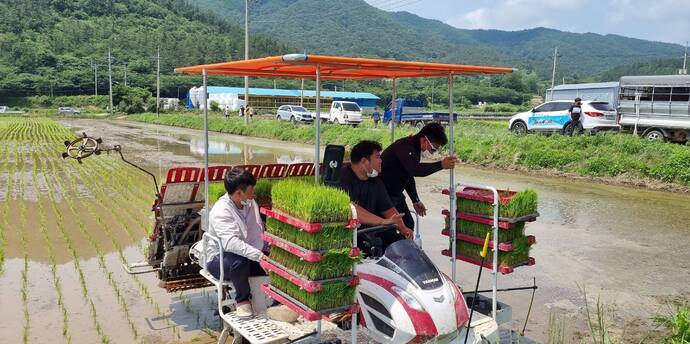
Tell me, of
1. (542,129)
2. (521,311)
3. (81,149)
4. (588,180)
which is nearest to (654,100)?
(542,129)

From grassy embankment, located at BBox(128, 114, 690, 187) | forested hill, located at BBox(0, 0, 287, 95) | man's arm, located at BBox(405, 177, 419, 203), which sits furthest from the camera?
forested hill, located at BBox(0, 0, 287, 95)

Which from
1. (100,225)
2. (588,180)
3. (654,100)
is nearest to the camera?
(100,225)

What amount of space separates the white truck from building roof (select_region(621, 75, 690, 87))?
16452mm

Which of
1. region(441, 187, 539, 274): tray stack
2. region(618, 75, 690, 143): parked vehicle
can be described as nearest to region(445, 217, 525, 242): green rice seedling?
region(441, 187, 539, 274): tray stack

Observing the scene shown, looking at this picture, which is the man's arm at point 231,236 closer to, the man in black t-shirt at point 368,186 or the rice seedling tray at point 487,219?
the man in black t-shirt at point 368,186

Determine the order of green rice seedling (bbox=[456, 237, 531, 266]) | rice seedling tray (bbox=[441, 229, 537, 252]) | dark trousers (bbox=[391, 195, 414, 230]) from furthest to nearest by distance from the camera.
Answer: dark trousers (bbox=[391, 195, 414, 230])
green rice seedling (bbox=[456, 237, 531, 266])
rice seedling tray (bbox=[441, 229, 537, 252])

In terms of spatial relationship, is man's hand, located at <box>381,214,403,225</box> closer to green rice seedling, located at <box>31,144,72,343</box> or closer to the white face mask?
the white face mask

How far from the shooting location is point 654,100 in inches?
756

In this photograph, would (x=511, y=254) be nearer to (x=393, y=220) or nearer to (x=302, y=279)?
(x=393, y=220)

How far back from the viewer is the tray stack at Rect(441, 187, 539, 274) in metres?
4.59

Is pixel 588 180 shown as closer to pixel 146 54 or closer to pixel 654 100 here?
pixel 654 100

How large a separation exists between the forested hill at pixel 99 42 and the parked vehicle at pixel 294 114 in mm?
62474

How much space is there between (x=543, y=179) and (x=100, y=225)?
1143cm

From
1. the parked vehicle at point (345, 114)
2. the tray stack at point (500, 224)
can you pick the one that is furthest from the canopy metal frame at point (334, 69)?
the parked vehicle at point (345, 114)
